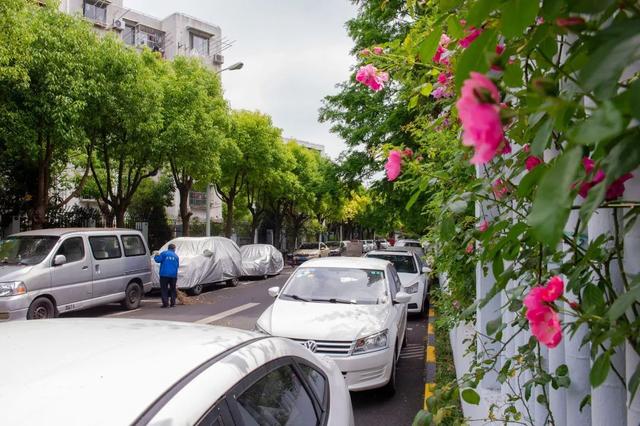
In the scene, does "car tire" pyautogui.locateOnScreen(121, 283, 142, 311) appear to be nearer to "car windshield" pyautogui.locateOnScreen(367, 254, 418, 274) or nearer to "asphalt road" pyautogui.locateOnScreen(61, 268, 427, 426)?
"asphalt road" pyautogui.locateOnScreen(61, 268, 427, 426)

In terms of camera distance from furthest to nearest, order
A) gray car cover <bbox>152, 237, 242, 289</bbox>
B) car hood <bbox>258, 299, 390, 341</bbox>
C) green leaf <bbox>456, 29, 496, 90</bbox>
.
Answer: gray car cover <bbox>152, 237, 242, 289</bbox> < car hood <bbox>258, 299, 390, 341</bbox> < green leaf <bbox>456, 29, 496, 90</bbox>

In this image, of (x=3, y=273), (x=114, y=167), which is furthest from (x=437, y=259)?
(x=114, y=167)

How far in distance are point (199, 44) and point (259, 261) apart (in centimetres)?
2510

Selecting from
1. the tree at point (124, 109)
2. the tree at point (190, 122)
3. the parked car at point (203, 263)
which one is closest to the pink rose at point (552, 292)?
the parked car at point (203, 263)

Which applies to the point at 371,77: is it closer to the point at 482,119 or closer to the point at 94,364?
the point at 94,364

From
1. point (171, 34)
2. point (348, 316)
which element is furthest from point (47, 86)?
point (171, 34)

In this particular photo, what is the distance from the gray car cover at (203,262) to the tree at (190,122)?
3230 mm

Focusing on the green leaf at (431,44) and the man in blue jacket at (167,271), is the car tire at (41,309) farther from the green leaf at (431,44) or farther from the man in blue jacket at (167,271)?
the green leaf at (431,44)

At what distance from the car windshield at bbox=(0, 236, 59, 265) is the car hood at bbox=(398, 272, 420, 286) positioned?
753 cm

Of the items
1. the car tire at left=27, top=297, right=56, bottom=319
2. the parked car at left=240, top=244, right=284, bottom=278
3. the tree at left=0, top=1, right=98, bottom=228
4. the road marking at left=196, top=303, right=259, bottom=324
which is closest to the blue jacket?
the road marking at left=196, top=303, right=259, bottom=324

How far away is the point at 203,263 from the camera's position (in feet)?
48.8

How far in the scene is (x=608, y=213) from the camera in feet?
4.99

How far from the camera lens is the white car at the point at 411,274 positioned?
11.0 metres

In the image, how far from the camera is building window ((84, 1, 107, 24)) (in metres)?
30.5
